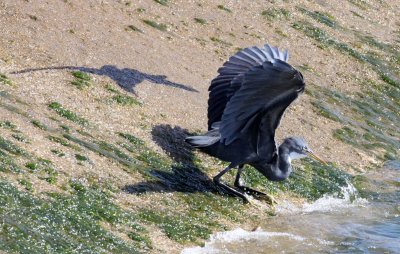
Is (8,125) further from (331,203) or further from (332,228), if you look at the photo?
(331,203)

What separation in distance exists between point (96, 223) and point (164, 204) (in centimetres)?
136

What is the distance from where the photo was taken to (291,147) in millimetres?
12656

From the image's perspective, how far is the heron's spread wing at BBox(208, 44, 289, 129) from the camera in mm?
12516

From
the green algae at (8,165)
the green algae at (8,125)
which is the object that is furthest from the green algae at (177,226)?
the green algae at (8,125)

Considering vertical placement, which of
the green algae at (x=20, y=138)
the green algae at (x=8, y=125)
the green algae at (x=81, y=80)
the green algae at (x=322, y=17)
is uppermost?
the green algae at (x=322, y=17)

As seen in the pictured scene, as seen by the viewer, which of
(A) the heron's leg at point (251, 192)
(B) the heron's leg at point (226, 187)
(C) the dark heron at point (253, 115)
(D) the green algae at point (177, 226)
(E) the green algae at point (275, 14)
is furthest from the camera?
(E) the green algae at point (275, 14)

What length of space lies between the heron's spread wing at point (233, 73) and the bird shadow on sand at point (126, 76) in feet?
5.12

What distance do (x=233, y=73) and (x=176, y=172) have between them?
153cm

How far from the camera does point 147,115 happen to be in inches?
537

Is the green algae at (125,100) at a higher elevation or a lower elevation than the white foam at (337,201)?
higher

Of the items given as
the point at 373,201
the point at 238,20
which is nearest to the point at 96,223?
the point at 373,201

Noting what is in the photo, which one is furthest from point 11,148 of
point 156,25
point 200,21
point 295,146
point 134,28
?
point 200,21

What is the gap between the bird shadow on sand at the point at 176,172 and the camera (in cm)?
1194

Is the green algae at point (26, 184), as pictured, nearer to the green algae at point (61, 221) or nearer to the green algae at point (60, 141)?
the green algae at point (61, 221)
